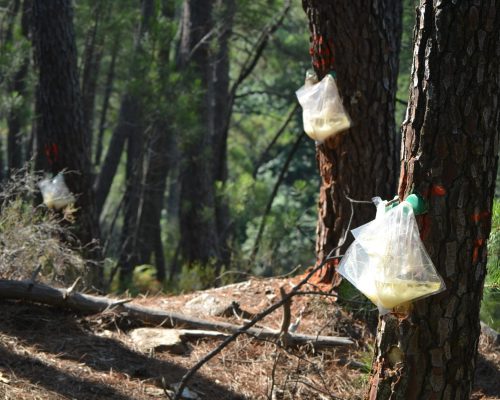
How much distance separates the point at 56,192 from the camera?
260 inches

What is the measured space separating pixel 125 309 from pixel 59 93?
9.75 feet

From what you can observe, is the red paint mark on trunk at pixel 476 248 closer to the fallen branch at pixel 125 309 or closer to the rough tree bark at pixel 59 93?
the fallen branch at pixel 125 309

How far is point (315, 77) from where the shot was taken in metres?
4.87

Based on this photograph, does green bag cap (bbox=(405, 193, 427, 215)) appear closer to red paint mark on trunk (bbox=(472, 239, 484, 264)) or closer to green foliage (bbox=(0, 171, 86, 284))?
red paint mark on trunk (bbox=(472, 239, 484, 264))

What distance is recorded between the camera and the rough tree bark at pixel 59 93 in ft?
22.8

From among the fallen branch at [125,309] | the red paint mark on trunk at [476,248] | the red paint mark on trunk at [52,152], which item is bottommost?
the fallen branch at [125,309]

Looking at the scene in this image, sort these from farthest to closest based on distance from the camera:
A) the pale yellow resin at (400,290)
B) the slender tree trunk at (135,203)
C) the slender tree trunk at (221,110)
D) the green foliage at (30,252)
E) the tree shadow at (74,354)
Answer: the slender tree trunk at (221,110) → the slender tree trunk at (135,203) → the green foliage at (30,252) → the tree shadow at (74,354) → the pale yellow resin at (400,290)

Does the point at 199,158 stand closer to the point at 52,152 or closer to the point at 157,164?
the point at 157,164

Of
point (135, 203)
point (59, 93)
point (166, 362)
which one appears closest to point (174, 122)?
point (135, 203)

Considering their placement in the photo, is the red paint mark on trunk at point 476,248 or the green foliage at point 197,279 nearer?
the red paint mark on trunk at point 476,248

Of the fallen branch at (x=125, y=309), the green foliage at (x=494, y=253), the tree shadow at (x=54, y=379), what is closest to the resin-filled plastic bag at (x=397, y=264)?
the green foliage at (x=494, y=253)

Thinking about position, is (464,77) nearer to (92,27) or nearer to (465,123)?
(465,123)

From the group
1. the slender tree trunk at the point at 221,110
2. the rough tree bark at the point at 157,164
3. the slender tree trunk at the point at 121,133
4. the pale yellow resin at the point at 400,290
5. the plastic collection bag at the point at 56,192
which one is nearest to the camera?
the pale yellow resin at the point at 400,290

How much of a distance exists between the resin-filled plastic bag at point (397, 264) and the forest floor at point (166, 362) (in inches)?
39.2
